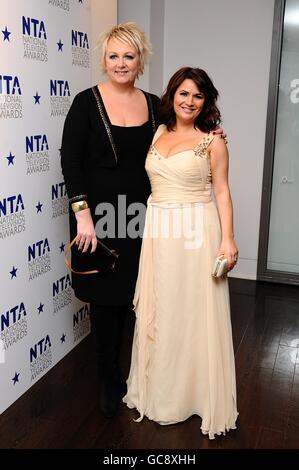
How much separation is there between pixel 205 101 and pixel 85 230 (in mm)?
699

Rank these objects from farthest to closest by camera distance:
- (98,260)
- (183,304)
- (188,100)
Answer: (98,260)
(183,304)
(188,100)

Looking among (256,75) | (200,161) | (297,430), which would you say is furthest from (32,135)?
(256,75)

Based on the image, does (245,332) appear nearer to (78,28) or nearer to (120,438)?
(120,438)

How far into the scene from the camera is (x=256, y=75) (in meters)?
3.78

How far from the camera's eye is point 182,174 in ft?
→ 6.44

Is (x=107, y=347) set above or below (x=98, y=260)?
below

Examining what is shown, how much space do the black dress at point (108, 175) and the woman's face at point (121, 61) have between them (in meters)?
0.12

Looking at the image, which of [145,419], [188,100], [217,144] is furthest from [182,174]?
[145,419]

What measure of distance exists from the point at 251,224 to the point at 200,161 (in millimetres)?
2193

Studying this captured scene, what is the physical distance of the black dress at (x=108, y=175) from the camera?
2.09 metres

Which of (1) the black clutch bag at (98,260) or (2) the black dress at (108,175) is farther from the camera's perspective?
(1) the black clutch bag at (98,260)

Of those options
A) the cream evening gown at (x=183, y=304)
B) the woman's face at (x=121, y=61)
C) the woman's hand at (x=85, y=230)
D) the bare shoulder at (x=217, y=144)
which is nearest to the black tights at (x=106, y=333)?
the cream evening gown at (x=183, y=304)

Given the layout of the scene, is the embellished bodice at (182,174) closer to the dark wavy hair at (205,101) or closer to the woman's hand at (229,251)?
the dark wavy hair at (205,101)
